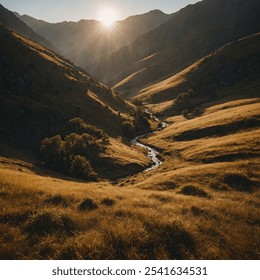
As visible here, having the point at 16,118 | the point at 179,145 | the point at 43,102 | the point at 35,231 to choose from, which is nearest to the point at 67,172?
the point at 16,118

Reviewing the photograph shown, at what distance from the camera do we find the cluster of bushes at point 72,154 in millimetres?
63531

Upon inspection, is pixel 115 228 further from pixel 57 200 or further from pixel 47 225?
pixel 57 200

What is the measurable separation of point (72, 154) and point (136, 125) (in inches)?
2266

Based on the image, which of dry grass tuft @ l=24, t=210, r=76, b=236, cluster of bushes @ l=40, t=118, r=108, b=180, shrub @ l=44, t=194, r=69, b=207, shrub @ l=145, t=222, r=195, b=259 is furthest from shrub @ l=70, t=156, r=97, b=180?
shrub @ l=145, t=222, r=195, b=259

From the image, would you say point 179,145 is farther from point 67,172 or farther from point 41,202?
point 41,202

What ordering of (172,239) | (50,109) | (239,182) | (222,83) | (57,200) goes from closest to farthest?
(172,239) → (57,200) → (239,182) → (50,109) → (222,83)

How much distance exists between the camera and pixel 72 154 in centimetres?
6962

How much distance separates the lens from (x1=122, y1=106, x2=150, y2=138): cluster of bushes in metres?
114

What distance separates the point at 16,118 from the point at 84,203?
74.7 m

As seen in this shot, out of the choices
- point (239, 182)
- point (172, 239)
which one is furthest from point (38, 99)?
point (172, 239)

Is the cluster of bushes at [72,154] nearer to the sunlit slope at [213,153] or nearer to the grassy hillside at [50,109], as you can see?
the grassy hillside at [50,109]

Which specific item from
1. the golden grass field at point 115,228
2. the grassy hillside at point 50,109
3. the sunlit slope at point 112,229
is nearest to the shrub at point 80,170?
the grassy hillside at point 50,109

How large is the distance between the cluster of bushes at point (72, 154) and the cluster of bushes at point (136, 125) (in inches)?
929

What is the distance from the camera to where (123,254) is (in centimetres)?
945
